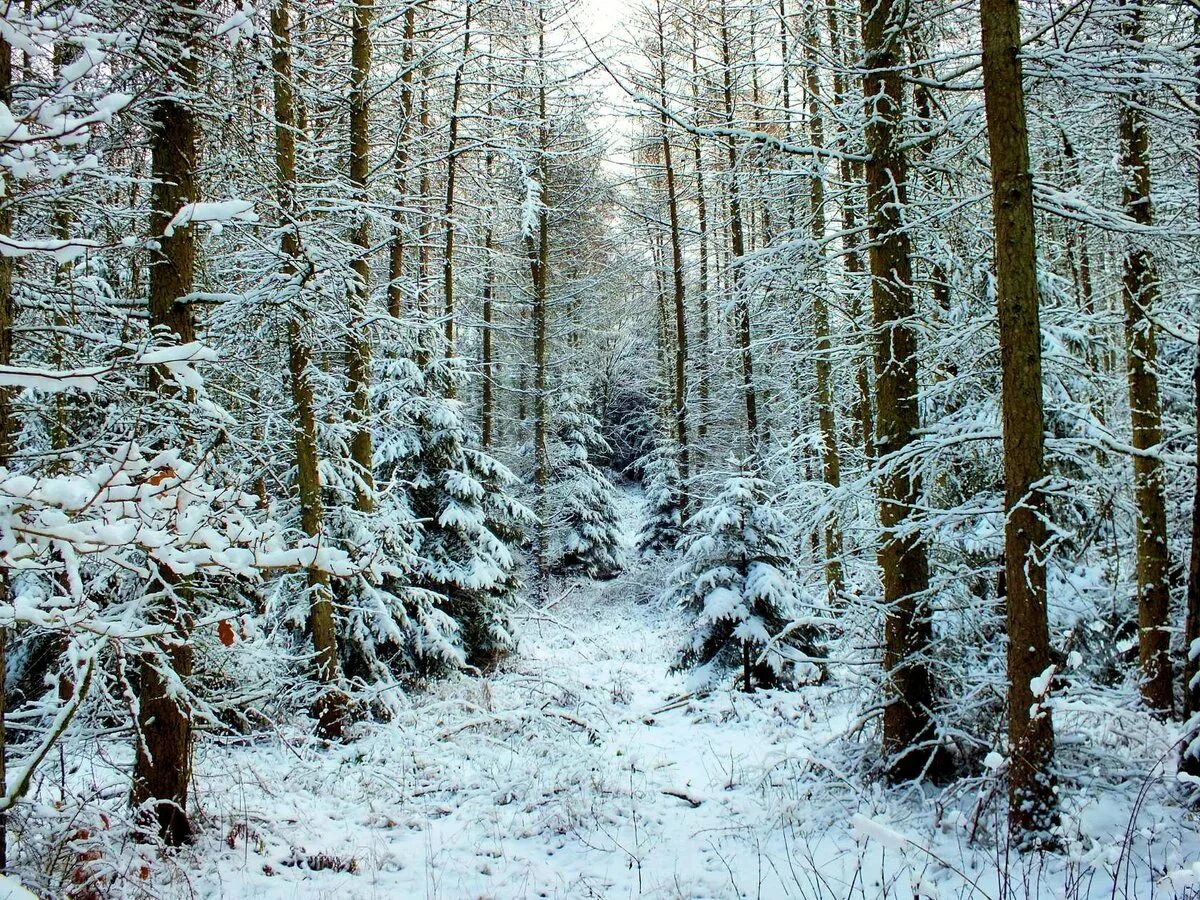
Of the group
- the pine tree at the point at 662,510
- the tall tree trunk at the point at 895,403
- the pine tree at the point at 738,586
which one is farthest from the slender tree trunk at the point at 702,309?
the tall tree trunk at the point at 895,403

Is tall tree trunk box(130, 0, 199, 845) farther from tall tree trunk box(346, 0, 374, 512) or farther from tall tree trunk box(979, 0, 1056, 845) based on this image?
tall tree trunk box(979, 0, 1056, 845)

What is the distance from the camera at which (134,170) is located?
5105 mm

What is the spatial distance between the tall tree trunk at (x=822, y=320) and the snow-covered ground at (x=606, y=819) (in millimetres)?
1837

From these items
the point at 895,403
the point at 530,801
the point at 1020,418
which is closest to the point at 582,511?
the point at 530,801

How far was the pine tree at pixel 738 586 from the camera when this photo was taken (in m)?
8.91

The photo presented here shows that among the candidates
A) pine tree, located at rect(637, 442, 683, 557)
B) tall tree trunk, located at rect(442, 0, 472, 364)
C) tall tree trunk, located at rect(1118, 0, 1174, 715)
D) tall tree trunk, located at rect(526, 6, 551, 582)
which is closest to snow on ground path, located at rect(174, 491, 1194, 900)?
tall tree trunk, located at rect(1118, 0, 1174, 715)

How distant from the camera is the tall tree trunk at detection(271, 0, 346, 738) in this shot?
6.62 metres

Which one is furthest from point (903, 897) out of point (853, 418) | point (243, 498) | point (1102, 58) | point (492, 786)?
point (853, 418)

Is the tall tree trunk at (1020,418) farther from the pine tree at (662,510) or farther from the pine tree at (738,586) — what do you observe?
the pine tree at (662,510)

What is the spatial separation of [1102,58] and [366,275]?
7.48 metres

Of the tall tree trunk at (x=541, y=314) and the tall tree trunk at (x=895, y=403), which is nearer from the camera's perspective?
the tall tree trunk at (x=895, y=403)

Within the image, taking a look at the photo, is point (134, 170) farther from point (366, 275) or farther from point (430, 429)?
point (430, 429)

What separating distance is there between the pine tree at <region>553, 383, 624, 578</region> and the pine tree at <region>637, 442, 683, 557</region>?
83 cm

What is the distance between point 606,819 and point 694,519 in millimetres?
4630
